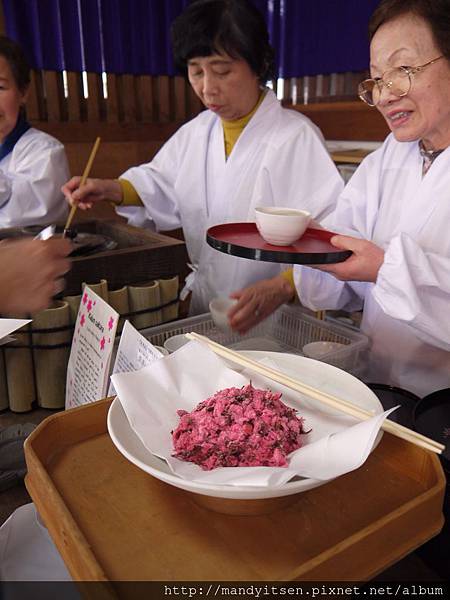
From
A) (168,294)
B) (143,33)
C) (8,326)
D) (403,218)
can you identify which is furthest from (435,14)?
→ (143,33)

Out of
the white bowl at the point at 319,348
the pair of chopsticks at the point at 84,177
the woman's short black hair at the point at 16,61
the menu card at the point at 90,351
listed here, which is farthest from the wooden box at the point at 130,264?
the woman's short black hair at the point at 16,61

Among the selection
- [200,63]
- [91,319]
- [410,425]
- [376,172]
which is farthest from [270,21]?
[410,425]

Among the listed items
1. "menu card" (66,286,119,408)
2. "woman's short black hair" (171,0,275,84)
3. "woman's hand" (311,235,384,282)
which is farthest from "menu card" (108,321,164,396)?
"woman's short black hair" (171,0,275,84)

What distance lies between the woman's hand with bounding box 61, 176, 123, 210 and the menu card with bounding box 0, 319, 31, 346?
851mm

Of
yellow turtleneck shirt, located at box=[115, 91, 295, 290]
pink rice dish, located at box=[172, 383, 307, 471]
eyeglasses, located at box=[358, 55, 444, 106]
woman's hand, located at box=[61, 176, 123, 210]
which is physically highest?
eyeglasses, located at box=[358, 55, 444, 106]

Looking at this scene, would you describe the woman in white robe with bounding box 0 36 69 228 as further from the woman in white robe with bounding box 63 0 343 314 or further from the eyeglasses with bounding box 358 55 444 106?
the eyeglasses with bounding box 358 55 444 106

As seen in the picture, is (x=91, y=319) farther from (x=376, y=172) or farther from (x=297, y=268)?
(x=376, y=172)

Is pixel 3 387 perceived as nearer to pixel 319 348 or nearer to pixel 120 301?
pixel 120 301

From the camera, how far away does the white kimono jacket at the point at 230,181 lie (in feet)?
6.19

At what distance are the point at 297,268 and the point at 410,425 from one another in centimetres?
75

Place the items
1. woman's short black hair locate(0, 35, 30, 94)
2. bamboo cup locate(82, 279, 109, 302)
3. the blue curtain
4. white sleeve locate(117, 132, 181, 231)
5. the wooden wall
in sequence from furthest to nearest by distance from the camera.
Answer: the wooden wall, the blue curtain, white sleeve locate(117, 132, 181, 231), woman's short black hair locate(0, 35, 30, 94), bamboo cup locate(82, 279, 109, 302)

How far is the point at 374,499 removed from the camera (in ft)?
2.23

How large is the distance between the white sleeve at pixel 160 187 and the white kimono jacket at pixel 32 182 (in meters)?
0.33

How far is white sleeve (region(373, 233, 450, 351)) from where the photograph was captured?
105 cm
